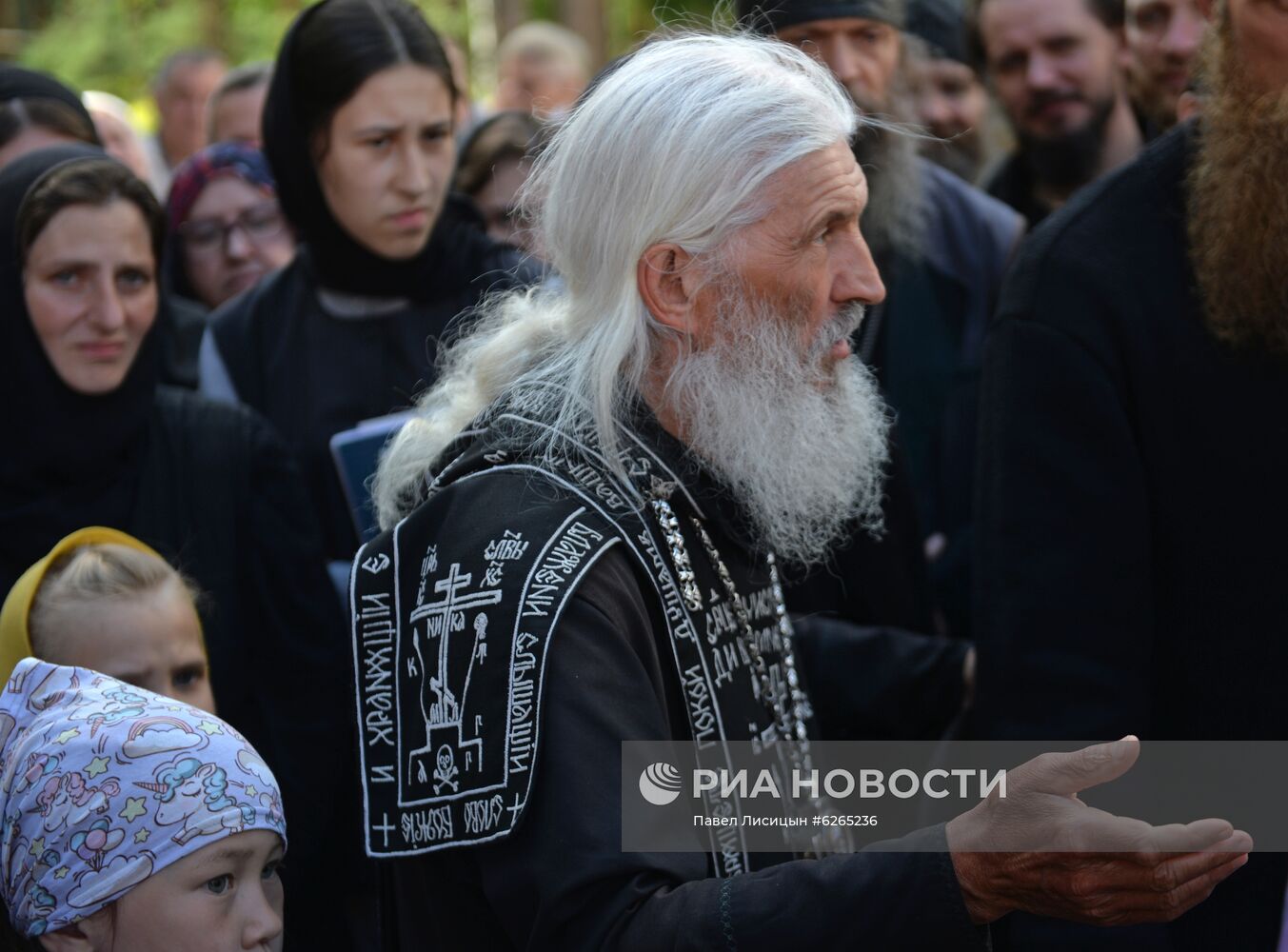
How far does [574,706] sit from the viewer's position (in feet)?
6.67

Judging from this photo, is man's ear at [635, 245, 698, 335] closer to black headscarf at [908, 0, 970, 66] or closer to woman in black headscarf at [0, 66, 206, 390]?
woman in black headscarf at [0, 66, 206, 390]

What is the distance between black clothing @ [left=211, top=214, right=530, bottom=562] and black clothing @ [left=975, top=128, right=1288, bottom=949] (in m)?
1.69

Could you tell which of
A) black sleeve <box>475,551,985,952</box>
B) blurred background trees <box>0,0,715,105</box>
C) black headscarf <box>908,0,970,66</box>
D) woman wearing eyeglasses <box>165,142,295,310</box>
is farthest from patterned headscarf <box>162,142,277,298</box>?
blurred background trees <box>0,0,715,105</box>

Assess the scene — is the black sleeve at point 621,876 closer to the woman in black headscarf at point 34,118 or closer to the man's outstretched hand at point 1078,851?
the man's outstretched hand at point 1078,851

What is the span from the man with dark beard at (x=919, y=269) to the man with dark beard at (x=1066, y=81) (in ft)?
2.02

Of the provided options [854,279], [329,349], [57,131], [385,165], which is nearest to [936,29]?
[385,165]

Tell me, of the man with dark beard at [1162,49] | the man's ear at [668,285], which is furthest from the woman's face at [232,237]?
the man's ear at [668,285]

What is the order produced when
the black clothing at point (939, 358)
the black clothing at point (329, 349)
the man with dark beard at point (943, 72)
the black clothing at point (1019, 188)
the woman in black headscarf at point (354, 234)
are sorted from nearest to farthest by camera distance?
the black clothing at point (329, 349) < the woman in black headscarf at point (354, 234) < the black clothing at point (939, 358) < the black clothing at point (1019, 188) < the man with dark beard at point (943, 72)

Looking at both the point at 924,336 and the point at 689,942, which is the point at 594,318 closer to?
the point at 689,942

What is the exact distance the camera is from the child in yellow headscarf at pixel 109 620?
280 cm

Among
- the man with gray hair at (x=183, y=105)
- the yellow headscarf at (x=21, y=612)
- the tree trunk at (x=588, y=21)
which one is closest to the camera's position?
the yellow headscarf at (x=21, y=612)

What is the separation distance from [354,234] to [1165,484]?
2351mm

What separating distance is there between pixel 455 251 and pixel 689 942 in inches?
105

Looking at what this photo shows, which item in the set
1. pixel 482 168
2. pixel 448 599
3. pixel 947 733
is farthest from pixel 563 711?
pixel 482 168
